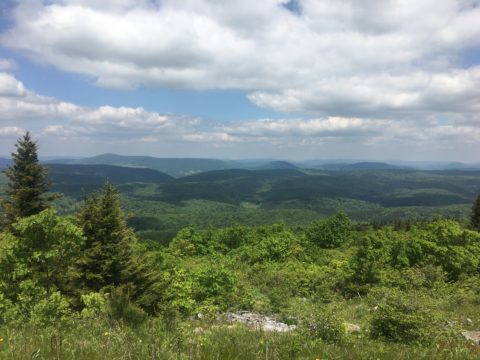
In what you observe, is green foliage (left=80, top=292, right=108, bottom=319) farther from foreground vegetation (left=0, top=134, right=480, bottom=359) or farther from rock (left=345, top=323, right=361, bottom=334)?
rock (left=345, top=323, right=361, bottom=334)

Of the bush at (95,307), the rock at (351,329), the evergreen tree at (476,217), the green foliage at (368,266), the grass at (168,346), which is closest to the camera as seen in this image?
the grass at (168,346)

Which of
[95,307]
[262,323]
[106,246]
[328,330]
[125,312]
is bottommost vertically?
[106,246]

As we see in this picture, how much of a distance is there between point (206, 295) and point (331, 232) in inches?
1539

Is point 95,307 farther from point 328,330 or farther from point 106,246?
point 106,246

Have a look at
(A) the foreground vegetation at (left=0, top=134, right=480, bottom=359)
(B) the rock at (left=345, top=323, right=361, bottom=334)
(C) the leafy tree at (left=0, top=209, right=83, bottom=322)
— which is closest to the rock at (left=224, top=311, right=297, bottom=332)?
(A) the foreground vegetation at (left=0, top=134, right=480, bottom=359)

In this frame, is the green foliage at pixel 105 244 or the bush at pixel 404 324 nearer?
the bush at pixel 404 324

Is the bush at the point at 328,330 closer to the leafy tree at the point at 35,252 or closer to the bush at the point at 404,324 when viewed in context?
the bush at the point at 404,324

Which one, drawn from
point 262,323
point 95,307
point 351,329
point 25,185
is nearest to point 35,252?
point 95,307

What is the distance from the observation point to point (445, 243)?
29.9 meters

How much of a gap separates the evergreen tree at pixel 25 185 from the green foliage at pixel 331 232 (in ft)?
137

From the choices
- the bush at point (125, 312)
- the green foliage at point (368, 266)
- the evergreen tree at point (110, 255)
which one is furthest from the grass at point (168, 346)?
the green foliage at point (368, 266)

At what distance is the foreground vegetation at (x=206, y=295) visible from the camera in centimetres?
545

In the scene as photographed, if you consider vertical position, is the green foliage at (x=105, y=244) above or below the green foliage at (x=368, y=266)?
above

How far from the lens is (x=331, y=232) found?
2274 inches
